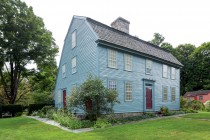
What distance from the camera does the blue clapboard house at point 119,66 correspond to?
13.6 m

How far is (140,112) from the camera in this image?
1566 cm

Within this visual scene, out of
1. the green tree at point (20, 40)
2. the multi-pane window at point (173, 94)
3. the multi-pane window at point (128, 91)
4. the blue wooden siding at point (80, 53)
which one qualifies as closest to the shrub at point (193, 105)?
the multi-pane window at point (173, 94)

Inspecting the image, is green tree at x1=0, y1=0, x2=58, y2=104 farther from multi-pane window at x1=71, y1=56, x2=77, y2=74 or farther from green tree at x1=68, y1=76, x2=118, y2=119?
green tree at x1=68, y1=76, x2=118, y2=119

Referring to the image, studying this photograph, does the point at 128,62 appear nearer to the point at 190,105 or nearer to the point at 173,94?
the point at 173,94

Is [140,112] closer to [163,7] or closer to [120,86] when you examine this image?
[120,86]

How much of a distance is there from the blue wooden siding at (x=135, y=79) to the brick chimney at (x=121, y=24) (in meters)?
3.56

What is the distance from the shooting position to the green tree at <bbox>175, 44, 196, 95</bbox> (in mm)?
49094

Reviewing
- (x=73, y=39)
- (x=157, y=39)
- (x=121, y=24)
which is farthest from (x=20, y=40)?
(x=157, y=39)

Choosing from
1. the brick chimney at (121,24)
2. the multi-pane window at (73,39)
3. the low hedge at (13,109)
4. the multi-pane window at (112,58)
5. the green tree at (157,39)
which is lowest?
the low hedge at (13,109)

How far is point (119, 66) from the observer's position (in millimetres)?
14414

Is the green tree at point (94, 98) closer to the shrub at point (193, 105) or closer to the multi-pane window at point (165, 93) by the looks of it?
the multi-pane window at point (165, 93)

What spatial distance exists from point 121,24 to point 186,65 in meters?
37.7

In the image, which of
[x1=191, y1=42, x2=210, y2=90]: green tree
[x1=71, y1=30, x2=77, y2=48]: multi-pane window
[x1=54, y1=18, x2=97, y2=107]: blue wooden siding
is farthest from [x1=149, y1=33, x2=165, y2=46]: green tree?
[x1=71, y1=30, x2=77, y2=48]: multi-pane window

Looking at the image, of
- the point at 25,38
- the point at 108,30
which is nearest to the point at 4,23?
the point at 25,38
